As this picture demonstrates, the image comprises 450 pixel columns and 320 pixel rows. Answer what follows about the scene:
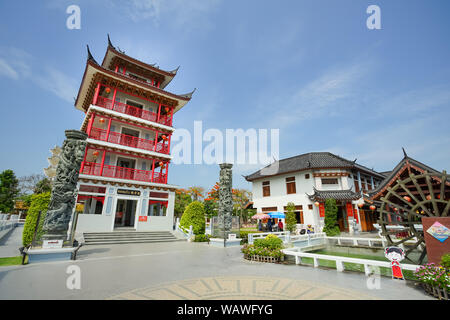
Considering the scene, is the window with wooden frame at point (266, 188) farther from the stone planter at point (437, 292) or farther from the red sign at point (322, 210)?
the stone planter at point (437, 292)

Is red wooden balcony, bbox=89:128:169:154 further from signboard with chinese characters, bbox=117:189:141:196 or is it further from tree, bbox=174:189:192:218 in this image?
tree, bbox=174:189:192:218

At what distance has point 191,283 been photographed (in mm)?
4973

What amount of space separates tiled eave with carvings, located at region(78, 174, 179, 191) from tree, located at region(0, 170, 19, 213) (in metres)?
22.1

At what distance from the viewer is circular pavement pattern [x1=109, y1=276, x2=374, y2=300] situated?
4039 millimetres

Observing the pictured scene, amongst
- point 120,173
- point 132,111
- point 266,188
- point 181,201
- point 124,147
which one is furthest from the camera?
point 181,201

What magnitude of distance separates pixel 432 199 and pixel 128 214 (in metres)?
19.5

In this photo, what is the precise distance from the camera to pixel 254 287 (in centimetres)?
465

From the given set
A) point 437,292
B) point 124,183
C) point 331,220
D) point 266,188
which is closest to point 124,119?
point 124,183

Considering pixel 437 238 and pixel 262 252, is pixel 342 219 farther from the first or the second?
pixel 262 252

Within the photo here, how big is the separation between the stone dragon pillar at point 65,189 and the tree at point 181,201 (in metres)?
24.6

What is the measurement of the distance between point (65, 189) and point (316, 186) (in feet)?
68.9

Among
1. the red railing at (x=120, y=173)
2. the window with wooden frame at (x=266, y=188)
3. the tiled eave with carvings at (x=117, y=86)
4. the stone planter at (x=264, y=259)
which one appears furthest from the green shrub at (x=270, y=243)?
the window with wooden frame at (x=266, y=188)

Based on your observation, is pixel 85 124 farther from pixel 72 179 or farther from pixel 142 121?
pixel 72 179
